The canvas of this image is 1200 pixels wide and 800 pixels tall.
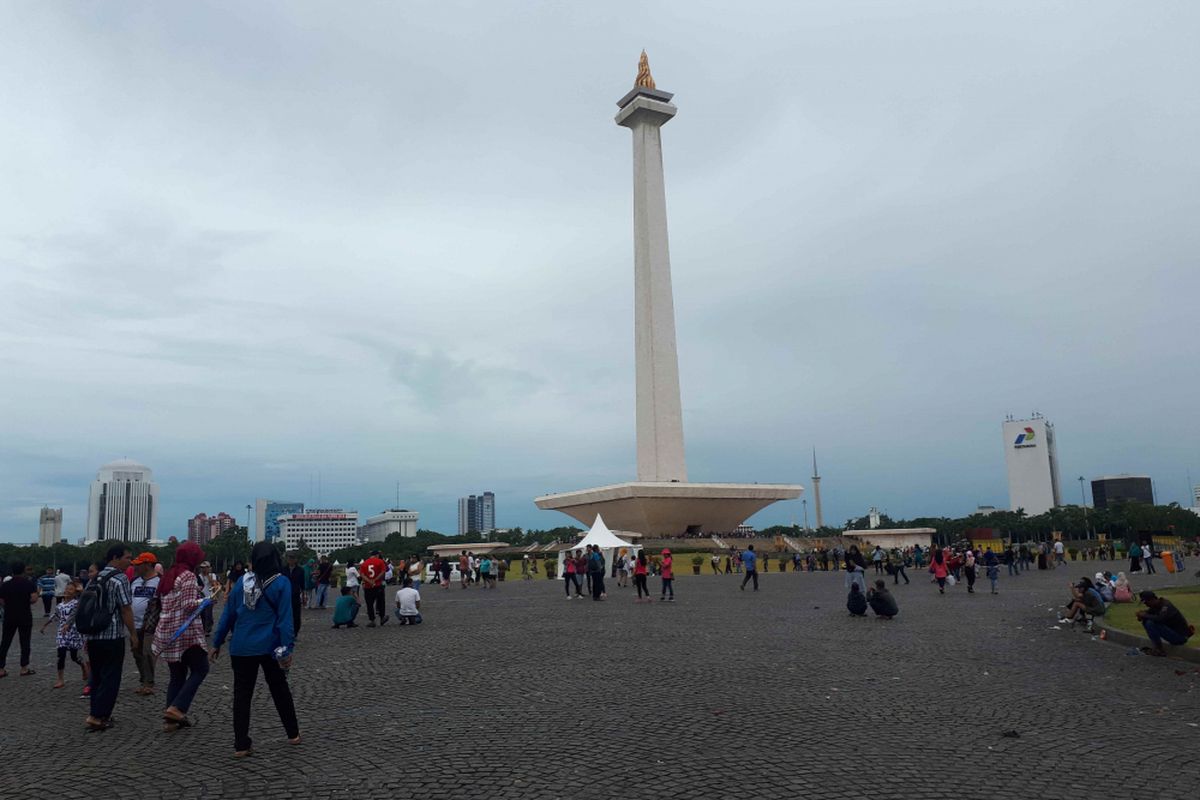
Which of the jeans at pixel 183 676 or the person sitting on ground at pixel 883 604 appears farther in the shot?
the person sitting on ground at pixel 883 604

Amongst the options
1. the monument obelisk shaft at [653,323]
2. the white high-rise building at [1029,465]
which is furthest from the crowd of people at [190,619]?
the white high-rise building at [1029,465]

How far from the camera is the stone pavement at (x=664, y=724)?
5.43m

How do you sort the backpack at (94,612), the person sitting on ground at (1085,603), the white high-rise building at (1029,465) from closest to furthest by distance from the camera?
the backpack at (94,612) < the person sitting on ground at (1085,603) < the white high-rise building at (1029,465)

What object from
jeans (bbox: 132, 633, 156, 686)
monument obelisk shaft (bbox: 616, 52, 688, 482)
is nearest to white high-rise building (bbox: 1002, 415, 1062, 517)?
monument obelisk shaft (bbox: 616, 52, 688, 482)

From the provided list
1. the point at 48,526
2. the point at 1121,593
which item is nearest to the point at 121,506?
the point at 48,526

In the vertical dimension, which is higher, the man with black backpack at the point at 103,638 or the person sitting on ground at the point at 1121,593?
the man with black backpack at the point at 103,638

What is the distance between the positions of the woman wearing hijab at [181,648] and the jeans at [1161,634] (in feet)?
34.4

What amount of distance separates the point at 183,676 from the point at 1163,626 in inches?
425

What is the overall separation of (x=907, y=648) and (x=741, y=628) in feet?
10.3

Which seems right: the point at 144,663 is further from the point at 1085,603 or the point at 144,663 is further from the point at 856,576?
the point at 1085,603

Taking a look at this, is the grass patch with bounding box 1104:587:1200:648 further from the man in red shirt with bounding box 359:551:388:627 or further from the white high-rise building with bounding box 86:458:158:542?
the white high-rise building with bounding box 86:458:158:542

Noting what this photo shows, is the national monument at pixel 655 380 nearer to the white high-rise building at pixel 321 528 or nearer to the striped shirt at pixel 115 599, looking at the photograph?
the striped shirt at pixel 115 599

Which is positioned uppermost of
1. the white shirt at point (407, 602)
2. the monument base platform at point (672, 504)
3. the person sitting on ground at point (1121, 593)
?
the monument base platform at point (672, 504)

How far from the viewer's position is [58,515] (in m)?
156
